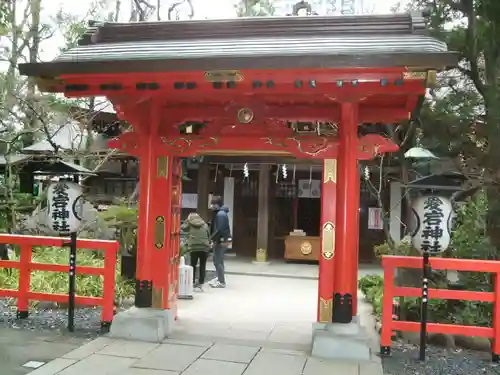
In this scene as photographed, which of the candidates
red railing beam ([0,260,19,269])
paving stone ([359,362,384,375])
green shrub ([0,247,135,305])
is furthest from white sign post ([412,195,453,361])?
red railing beam ([0,260,19,269])

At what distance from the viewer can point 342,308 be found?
19.9 ft

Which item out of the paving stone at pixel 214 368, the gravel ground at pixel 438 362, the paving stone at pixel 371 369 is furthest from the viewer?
the gravel ground at pixel 438 362

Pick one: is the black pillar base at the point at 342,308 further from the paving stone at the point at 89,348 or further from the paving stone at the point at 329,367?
the paving stone at the point at 89,348

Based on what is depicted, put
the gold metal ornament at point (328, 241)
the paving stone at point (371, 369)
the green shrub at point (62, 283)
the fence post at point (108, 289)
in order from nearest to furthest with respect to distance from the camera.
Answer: the paving stone at point (371, 369) → the gold metal ornament at point (328, 241) → the fence post at point (108, 289) → the green shrub at point (62, 283)

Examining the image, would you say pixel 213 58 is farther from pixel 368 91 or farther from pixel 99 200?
pixel 99 200

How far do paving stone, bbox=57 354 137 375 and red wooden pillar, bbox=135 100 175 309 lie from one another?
1151mm

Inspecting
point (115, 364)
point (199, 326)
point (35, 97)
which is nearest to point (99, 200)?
point (35, 97)

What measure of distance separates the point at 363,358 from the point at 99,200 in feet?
43.3

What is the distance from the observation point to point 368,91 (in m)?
5.71

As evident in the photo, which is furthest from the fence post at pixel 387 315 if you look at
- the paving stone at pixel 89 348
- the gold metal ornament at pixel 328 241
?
the paving stone at pixel 89 348

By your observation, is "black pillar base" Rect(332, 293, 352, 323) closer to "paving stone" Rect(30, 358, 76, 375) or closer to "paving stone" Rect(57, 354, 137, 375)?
"paving stone" Rect(57, 354, 137, 375)

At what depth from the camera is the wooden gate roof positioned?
4.98m

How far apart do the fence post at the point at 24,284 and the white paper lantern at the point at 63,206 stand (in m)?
0.96

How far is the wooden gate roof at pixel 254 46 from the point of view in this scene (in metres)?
4.98
